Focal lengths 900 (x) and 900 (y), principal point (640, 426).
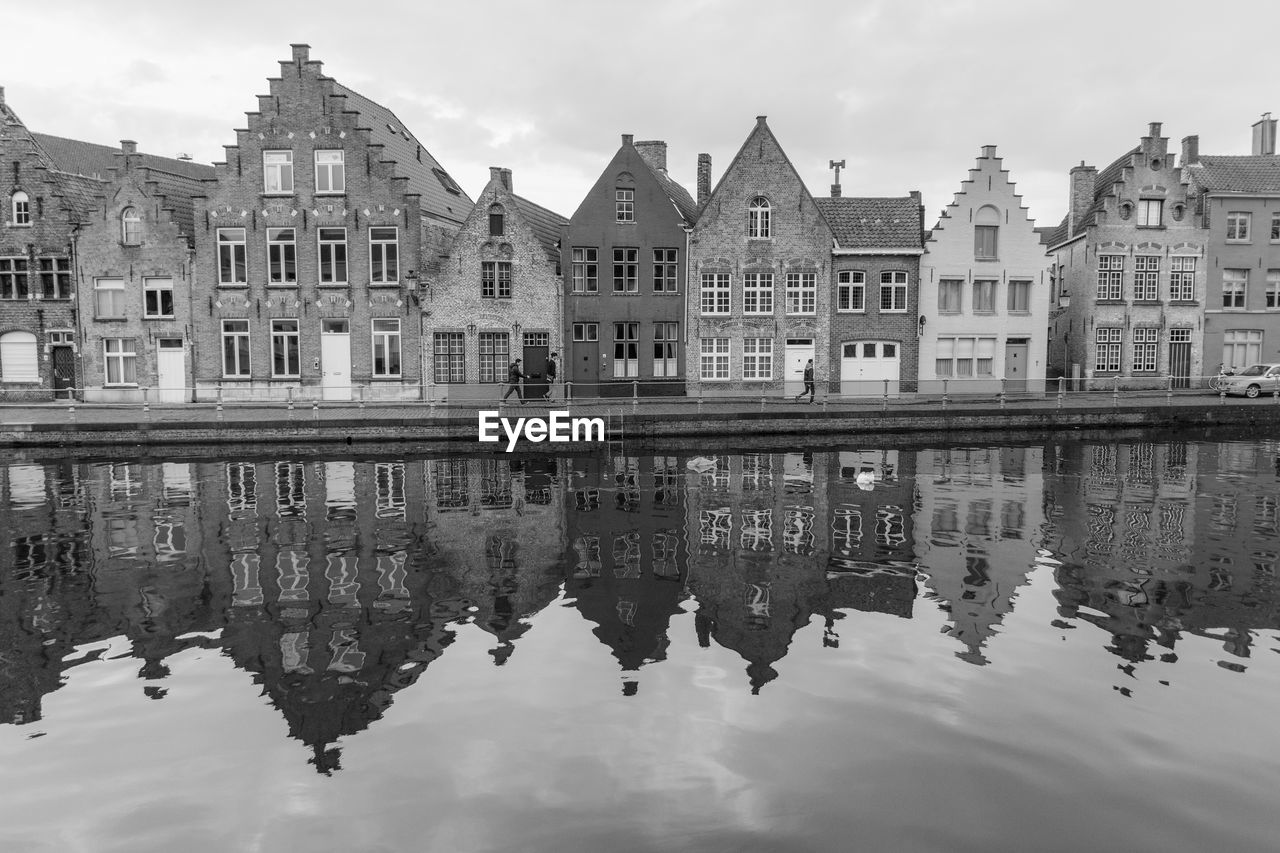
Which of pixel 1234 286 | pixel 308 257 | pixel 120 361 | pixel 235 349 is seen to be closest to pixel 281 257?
pixel 308 257

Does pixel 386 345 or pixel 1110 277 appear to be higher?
pixel 1110 277

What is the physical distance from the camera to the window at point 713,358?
38844mm

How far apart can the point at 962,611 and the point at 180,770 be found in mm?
9278

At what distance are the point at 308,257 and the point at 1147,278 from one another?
3719 centimetres

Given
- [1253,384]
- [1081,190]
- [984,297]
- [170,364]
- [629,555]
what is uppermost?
[1081,190]

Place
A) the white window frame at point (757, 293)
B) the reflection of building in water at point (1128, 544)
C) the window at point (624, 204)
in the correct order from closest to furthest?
1. the reflection of building in water at point (1128, 544)
2. the window at point (624, 204)
3. the white window frame at point (757, 293)

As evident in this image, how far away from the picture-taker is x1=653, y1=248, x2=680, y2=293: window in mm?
38375

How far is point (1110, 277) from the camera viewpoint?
4125 centimetres

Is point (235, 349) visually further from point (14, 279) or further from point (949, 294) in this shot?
point (949, 294)

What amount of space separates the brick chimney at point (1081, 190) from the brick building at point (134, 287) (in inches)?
1541

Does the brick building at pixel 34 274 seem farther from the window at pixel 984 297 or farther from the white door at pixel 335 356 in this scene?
the window at pixel 984 297

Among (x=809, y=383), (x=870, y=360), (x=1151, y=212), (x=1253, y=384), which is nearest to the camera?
(x=809, y=383)

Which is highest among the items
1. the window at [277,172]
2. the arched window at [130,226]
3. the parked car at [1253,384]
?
the window at [277,172]

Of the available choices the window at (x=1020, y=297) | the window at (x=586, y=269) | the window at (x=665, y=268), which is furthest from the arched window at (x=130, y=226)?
the window at (x=1020, y=297)
